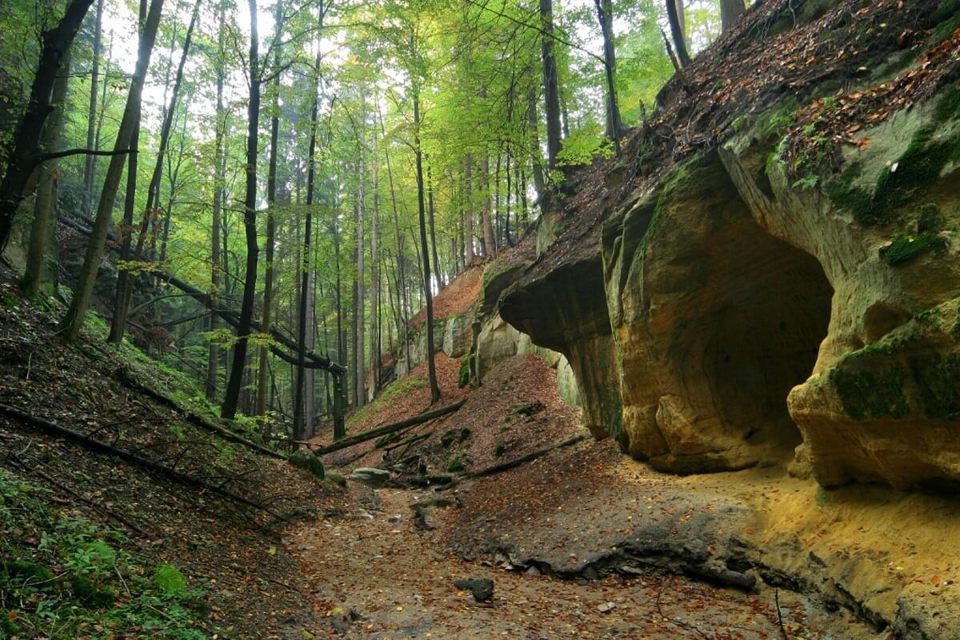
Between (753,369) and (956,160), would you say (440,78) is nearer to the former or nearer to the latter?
(753,369)

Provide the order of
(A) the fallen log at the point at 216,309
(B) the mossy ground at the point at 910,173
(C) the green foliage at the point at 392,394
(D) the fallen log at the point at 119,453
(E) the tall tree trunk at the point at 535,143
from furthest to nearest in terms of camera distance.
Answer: (C) the green foliage at the point at 392,394 < (E) the tall tree trunk at the point at 535,143 < (A) the fallen log at the point at 216,309 < (D) the fallen log at the point at 119,453 < (B) the mossy ground at the point at 910,173

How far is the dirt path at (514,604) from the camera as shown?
525 centimetres

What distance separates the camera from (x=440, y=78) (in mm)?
18344

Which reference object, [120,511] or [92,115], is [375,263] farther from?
[120,511]

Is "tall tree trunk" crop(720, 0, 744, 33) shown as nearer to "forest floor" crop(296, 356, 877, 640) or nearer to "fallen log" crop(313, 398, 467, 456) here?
"forest floor" crop(296, 356, 877, 640)

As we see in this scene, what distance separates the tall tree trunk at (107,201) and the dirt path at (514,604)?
526 cm

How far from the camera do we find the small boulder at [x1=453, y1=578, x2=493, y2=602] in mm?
6396

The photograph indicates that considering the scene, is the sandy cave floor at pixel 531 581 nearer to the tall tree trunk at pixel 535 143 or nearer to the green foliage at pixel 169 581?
the green foliage at pixel 169 581

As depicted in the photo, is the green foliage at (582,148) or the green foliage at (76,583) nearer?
the green foliage at (76,583)

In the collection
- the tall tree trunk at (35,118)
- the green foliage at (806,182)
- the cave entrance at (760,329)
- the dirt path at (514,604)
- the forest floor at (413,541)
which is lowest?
the dirt path at (514,604)

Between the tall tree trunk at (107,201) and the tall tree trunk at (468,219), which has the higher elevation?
the tall tree trunk at (468,219)

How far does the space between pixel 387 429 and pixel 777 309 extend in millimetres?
13594

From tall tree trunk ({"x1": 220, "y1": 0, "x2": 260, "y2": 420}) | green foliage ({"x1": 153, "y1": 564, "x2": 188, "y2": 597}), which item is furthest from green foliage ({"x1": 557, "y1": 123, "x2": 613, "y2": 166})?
green foliage ({"x1": 153, "y1": 564, "x2": 188, "y2": 597})

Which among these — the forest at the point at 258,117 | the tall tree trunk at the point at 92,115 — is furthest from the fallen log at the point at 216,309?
the tall tree trunk at the point at 92,115
